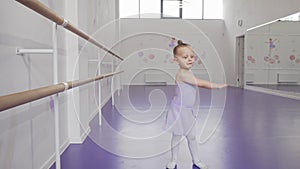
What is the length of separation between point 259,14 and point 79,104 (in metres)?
6.68

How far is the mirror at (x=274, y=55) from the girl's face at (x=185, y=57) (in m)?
5.47

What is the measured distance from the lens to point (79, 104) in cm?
237

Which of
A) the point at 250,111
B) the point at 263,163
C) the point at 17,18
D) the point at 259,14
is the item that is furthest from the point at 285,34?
the point at 17,18

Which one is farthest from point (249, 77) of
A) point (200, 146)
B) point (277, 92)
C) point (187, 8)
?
point (200, 146)

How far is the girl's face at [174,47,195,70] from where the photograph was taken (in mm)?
1615

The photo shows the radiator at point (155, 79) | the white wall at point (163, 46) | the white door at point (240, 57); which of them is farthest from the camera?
the radiator at point (155, 79)

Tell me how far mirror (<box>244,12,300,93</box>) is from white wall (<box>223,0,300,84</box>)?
0.57ft

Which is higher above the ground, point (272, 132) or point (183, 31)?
point (183, 31)

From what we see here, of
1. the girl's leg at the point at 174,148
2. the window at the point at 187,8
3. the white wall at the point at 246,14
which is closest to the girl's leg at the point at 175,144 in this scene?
the girl's leg at the point at 174,148

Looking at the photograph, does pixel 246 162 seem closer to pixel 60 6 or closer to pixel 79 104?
pixel 79 104

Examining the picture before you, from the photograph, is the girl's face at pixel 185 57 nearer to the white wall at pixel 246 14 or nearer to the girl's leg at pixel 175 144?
the girl's leg at pixel 175 144

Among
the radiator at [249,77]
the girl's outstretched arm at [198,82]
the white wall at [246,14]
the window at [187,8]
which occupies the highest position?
the window at [187,8]

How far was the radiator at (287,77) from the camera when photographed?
271 inches

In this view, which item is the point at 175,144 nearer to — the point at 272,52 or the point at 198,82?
the point at 198,82
